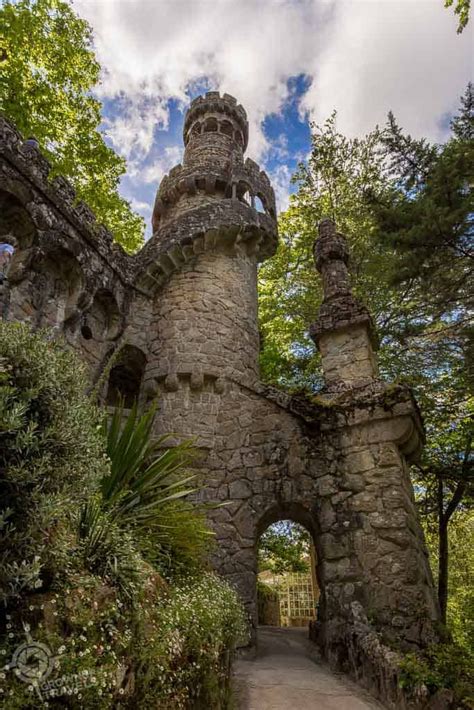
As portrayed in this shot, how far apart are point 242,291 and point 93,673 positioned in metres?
7.94

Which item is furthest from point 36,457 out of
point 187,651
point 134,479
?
point 134,479

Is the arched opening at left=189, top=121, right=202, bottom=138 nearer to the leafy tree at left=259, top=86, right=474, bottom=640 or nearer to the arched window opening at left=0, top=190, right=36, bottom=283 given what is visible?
the leafy tree at left=259, top=86, right=474, bottom=640

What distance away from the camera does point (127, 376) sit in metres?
8.98

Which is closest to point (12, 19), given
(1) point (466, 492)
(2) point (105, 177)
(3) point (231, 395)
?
(2) point (105, 177)

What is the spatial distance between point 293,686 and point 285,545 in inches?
333

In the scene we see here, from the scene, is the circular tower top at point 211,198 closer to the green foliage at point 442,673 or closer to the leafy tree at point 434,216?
the leafy tree at point 434,216

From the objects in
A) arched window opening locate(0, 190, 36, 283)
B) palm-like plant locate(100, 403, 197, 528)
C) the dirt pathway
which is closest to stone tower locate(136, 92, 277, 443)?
palm-like plant locate(100, 403, 197, 528)

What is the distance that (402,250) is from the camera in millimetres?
7473

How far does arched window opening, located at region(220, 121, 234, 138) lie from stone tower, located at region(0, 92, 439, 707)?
6.60 meters

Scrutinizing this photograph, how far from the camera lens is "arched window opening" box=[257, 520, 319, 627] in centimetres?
1130

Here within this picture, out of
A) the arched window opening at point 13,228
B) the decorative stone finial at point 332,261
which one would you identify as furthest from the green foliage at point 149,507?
the decorative stone finial at point 332,261

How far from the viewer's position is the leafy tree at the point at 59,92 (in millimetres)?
9547

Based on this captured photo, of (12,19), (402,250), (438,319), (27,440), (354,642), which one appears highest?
(12,19)

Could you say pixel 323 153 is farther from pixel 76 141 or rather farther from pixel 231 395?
pixel 231 395
